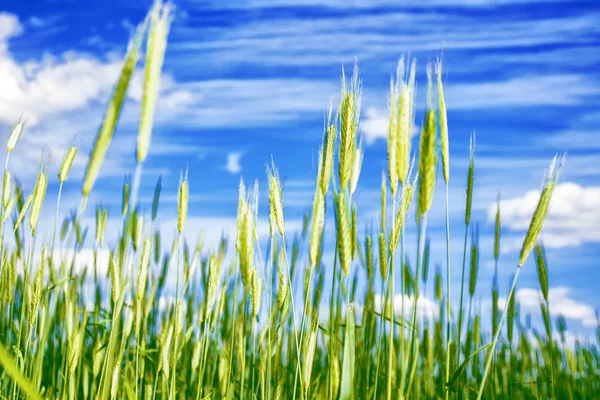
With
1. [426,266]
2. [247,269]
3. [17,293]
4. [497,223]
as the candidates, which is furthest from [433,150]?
[17,293]

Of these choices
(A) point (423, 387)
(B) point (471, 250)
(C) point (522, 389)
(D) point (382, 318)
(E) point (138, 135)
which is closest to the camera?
(E) point (138, 135)

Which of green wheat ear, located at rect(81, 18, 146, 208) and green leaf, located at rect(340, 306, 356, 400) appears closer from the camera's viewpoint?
green wheat ear, located at rect(81, 18, 146, 208)

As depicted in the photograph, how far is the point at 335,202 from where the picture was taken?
1.18 m

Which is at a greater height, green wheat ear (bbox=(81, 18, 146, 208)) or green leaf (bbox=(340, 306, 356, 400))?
green wheat ear (bbox=(81, 18, 146, 208))

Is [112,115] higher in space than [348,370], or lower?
higher

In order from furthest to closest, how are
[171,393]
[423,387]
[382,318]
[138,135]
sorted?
1. [423,387]
2. [171,393]
3. [382,318]
4. [138,135]

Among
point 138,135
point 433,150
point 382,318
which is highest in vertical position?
point 433,150

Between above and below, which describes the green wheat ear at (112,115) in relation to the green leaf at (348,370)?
above

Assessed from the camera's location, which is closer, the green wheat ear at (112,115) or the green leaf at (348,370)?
the green wheat ear at (112,115)

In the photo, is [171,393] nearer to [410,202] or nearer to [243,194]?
[243,194]

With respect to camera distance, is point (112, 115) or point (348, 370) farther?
point (348, 370)

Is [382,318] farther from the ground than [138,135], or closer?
closer

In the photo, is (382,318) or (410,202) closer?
(382,318)

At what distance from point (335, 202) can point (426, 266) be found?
133cm
